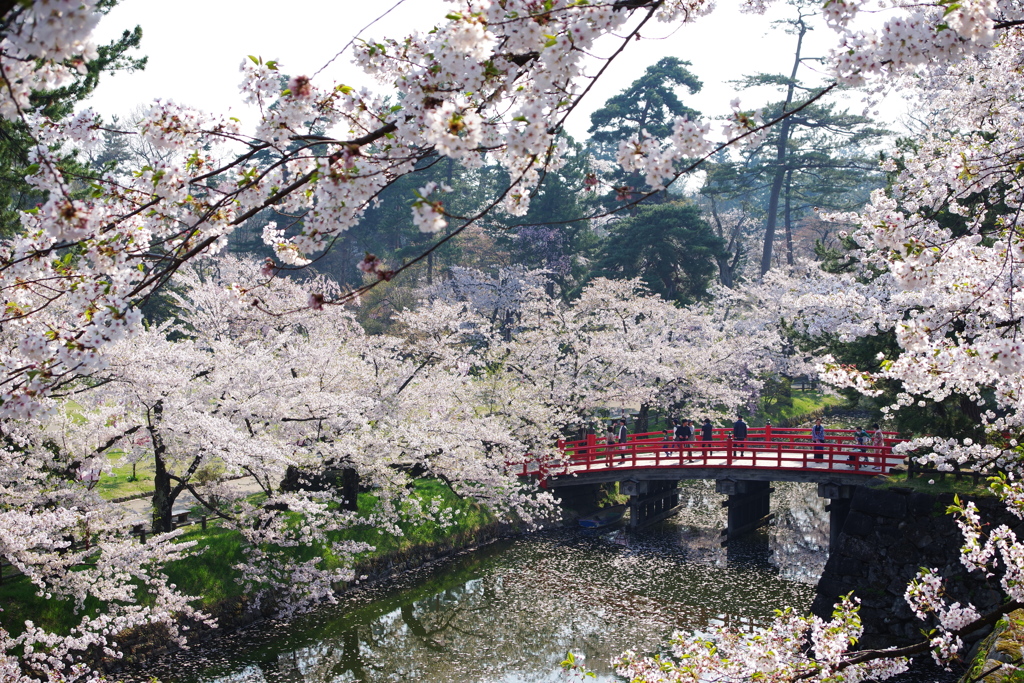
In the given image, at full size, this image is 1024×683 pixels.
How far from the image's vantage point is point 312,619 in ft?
46.5

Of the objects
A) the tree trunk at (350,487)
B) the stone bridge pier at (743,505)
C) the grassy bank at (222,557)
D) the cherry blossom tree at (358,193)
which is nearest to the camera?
the cherry blossom tree at (358,193)

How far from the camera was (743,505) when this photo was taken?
21172 millimetres

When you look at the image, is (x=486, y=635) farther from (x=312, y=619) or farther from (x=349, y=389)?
(x=349, y=389)

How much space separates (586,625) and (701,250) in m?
22.5

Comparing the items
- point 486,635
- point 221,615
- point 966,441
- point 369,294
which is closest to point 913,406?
point 966,441

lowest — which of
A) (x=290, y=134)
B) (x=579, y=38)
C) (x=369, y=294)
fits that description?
(x=290, y=134)

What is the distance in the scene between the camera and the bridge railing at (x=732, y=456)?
1820 centimetres

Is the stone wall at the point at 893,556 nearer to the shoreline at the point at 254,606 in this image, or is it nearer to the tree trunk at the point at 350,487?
the shoreline at the point at 254,606

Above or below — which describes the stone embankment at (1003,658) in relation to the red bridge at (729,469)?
above

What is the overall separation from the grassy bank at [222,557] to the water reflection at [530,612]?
2.70 ft

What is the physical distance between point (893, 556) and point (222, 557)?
13269 millimetres

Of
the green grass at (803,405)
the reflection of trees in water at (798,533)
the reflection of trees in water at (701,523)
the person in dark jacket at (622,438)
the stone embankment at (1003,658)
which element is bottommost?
the reflection of trees in water at (798,533)

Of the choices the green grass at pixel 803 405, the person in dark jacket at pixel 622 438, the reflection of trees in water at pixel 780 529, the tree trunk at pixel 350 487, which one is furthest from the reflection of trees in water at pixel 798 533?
the tree trunk at pixel 350 487

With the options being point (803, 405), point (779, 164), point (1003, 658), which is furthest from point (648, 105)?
point (1003, 658)
